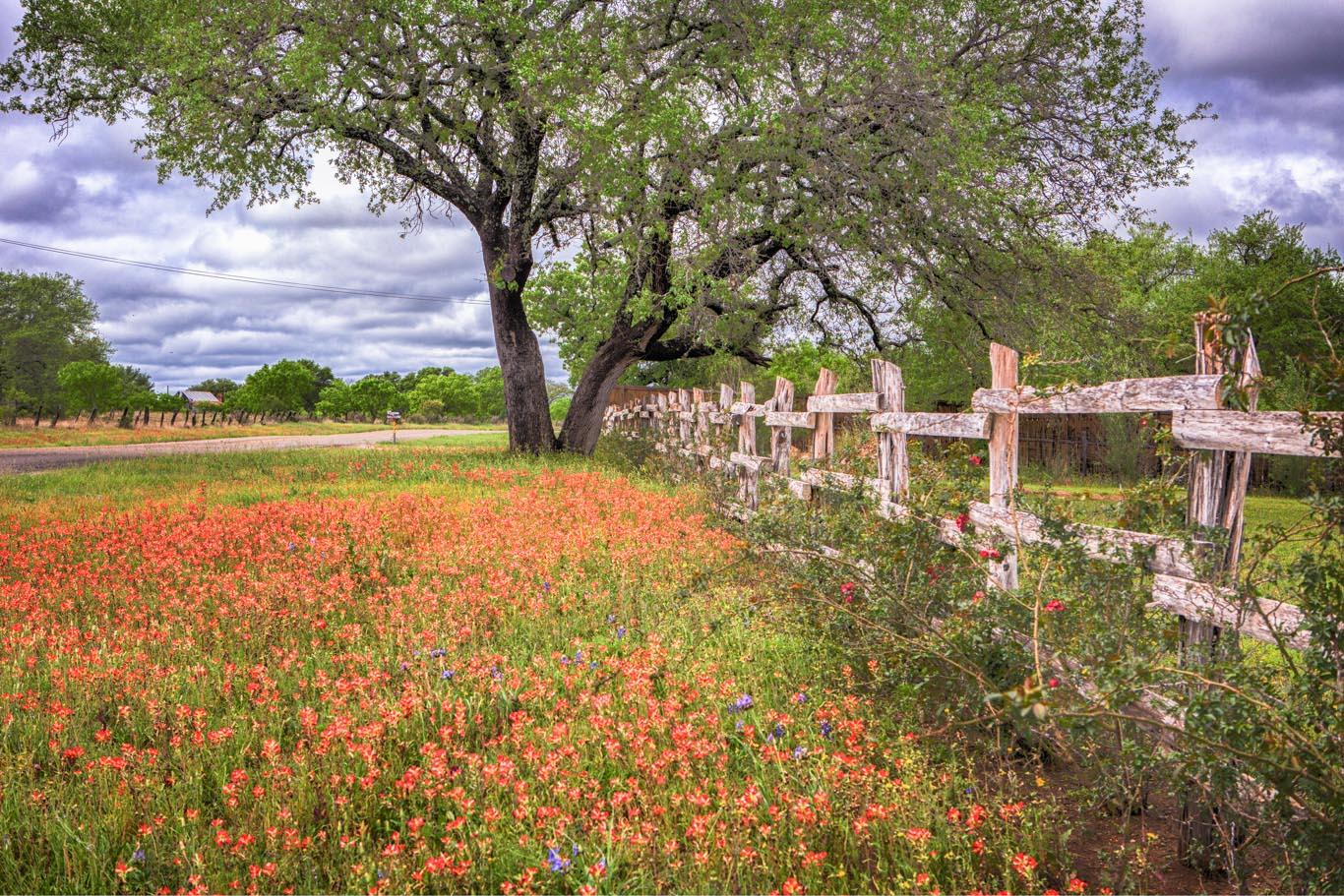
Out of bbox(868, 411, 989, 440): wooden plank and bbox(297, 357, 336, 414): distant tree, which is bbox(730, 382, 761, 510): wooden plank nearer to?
bbox(868, 411, 989, 440): wooden plank

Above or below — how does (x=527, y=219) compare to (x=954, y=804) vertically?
above

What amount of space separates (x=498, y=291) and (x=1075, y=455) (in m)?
17.4

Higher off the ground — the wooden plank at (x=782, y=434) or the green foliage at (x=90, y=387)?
the green foliage at (x=90, y=387)

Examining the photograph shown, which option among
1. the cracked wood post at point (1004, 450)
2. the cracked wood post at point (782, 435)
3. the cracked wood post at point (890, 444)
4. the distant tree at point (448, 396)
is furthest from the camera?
the distant tree at point (448, 396)

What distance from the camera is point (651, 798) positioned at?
3334 mm

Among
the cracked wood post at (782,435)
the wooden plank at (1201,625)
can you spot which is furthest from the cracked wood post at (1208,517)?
the cracked wood post at (782,435)

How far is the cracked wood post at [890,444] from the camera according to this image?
6.37m

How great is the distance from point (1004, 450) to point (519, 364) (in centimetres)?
1544

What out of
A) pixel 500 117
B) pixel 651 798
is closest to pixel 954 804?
pixel 651 798

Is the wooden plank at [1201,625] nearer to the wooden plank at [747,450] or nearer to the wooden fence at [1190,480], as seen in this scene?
the wooden fence at [1190,480]

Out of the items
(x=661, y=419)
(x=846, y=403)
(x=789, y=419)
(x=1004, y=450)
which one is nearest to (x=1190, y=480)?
(x=1004, y=450)

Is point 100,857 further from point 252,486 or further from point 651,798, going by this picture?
point 252,486

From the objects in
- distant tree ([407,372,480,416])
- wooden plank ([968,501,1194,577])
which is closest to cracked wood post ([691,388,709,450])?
wooden plank ([968,501,1194,577])

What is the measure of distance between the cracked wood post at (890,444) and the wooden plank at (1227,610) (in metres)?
2.71
